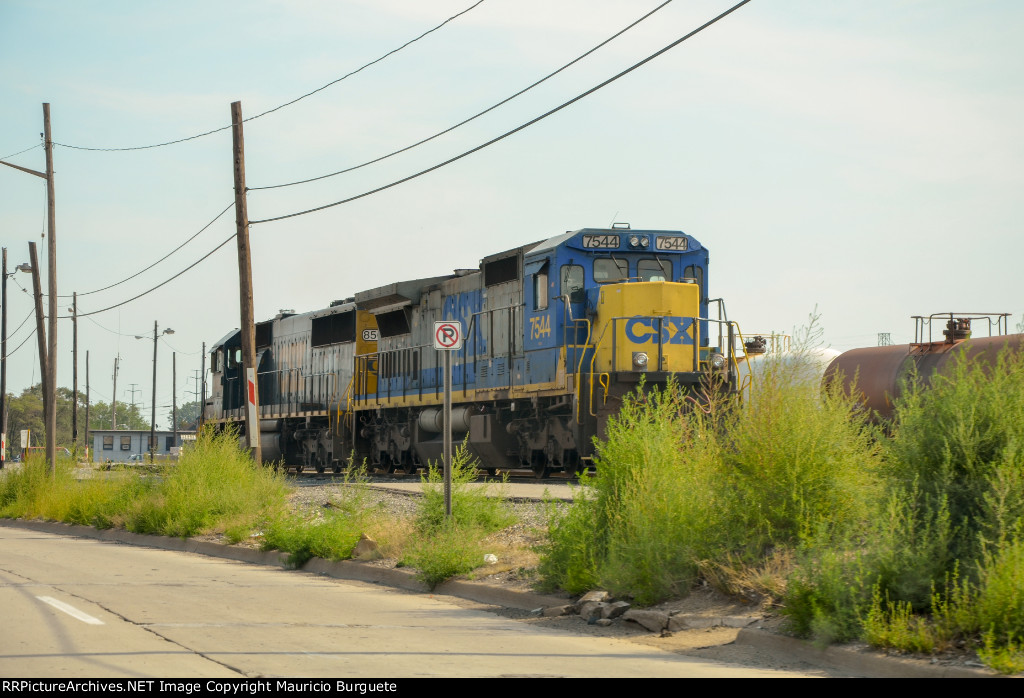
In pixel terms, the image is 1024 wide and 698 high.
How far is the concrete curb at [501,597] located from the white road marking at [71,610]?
12.1 feet

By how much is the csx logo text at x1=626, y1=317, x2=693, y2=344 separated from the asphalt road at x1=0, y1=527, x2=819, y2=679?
27.7ft

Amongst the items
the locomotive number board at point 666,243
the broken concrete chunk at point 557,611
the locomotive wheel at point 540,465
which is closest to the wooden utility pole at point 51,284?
the locomotive wheel at point 540,465

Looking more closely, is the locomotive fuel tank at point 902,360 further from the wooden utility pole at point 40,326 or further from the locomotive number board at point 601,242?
the wooden utility pole at point 40,326

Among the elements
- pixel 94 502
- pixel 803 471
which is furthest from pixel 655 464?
pixel 94 502

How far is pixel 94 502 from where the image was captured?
69.8 ft

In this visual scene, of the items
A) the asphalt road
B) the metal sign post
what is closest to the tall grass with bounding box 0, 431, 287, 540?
the asphalt road

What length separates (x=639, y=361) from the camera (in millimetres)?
19625

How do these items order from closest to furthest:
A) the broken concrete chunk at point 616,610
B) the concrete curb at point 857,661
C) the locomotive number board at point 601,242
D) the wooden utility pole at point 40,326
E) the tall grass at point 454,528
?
the concrete curb at point 857,661 < the broken concrete chunk at point 616,610 < the tall grass at point 454,528 < the locomotive number board at point 601,242 < the wooden utility pole at point 40,326

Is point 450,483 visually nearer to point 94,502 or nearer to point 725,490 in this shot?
point 725,490

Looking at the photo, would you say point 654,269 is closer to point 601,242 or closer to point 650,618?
point 601,242

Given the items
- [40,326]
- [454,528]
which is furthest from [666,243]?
[40,326]

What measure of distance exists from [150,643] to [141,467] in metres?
15.0

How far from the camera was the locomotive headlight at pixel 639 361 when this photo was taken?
1962 cm
